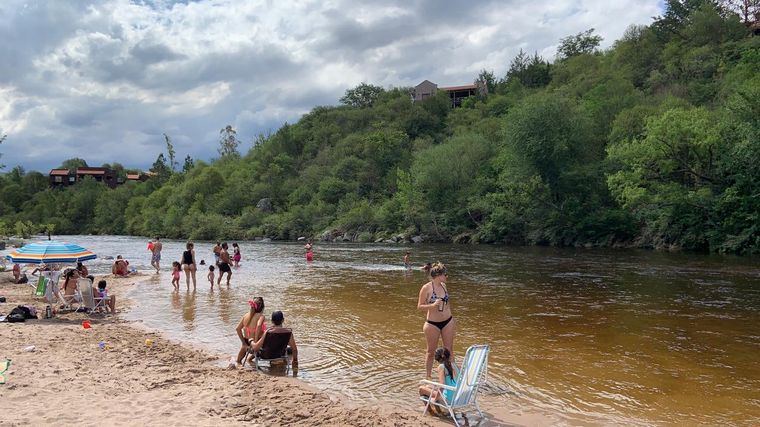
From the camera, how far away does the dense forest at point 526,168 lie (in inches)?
1474

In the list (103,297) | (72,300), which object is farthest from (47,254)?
(103,297)

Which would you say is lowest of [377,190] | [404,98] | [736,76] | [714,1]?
[377,190]

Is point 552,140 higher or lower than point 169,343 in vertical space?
higher

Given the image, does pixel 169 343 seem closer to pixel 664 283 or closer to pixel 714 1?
pixel 664 283

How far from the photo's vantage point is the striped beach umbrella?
15094 mm

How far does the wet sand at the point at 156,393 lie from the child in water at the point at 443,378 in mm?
348

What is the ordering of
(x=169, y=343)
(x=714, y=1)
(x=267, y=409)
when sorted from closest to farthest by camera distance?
(x=267, y=409) → (x=169, y=343) → (x=714, y=1)

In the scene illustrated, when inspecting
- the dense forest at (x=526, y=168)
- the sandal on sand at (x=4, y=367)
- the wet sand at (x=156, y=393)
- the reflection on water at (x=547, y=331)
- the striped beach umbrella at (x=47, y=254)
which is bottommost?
the reflection on water at (x=547, y=331)

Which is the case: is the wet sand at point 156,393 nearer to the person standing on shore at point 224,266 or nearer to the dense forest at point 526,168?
the person standing on shore at point 224,266

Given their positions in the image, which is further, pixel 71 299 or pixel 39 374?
pixel 71 299

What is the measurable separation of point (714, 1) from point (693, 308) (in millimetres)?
89668

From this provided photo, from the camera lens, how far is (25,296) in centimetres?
1788

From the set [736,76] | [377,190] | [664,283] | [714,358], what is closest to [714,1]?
[736,76]

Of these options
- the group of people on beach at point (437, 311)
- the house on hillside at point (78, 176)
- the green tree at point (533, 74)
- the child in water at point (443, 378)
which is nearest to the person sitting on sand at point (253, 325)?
the group of people on beach at point (437, 311)
